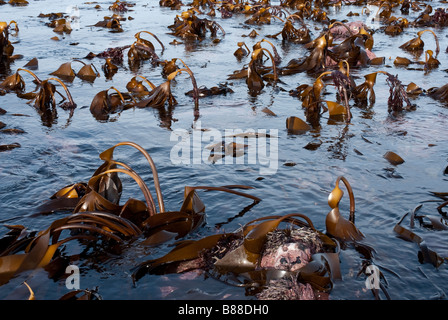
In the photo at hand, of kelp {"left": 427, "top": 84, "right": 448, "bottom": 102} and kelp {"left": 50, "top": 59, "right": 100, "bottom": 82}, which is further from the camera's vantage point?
kelp {"left": 50, "top": 59, "right": 100, "bottom": 82}

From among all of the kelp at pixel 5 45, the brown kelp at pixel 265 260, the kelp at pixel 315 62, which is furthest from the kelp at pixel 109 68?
the brown kelp at pixel 265 260

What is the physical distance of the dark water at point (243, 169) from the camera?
264 cm

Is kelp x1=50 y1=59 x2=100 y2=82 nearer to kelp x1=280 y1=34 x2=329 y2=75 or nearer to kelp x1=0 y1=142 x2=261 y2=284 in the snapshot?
kelp x1=280 y1=34 x2=329 y2=75

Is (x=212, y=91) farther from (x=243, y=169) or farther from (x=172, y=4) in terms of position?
(x=172, y=4)

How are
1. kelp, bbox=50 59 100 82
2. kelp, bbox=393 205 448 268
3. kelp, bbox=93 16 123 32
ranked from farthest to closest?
kelp, bbox=93 16 123 32 → kelp, bbox=50 59 100 82 → kelp, bbox=393 205 448 268

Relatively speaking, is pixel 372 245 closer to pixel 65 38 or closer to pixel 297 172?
pixel 297 172

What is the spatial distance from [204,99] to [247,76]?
892 millimetres

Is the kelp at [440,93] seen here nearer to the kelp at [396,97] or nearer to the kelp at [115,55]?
the kelp at [396,97]

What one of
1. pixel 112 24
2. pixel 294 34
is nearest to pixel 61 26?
pixel 112 24

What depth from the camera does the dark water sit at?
2.64 metres

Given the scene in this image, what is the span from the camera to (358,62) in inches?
289

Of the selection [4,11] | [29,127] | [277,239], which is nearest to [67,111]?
[29,127]

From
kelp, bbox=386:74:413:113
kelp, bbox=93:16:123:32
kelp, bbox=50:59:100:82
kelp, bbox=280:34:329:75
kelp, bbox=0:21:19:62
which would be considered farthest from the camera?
kelp, bbox=93:16:123:32

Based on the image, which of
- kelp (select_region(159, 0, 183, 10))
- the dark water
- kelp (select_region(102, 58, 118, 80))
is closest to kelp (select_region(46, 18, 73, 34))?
the dark water
